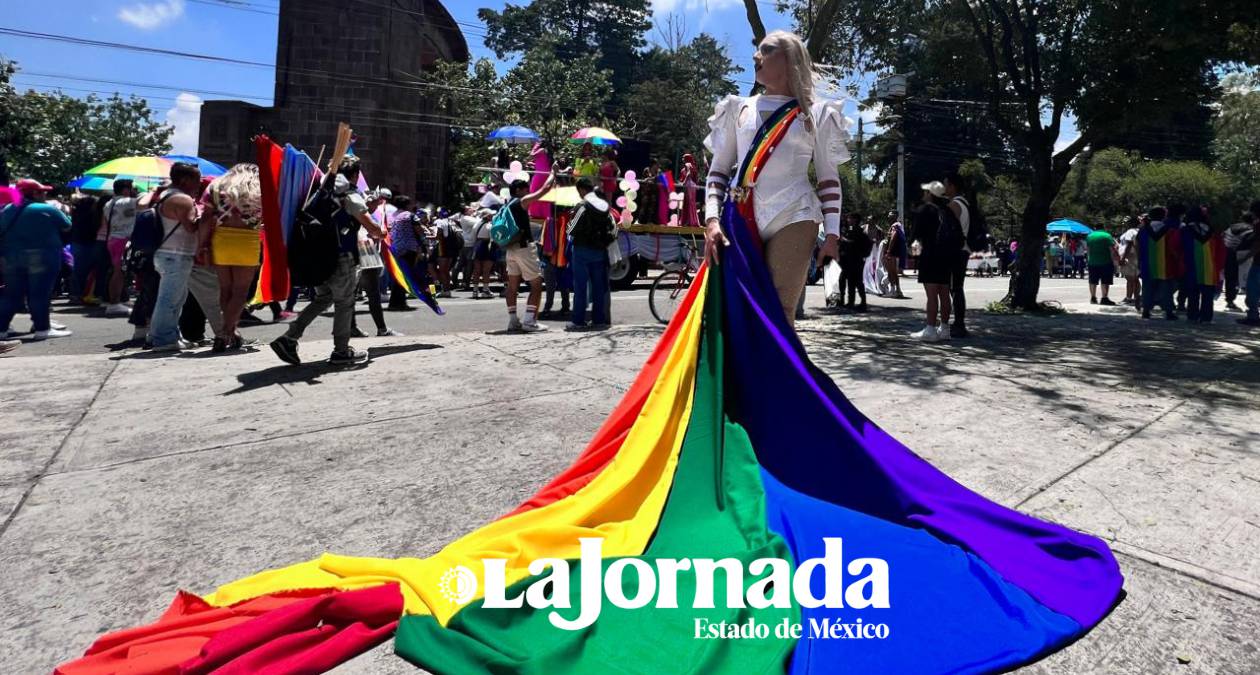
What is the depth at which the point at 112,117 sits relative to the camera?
56.7m

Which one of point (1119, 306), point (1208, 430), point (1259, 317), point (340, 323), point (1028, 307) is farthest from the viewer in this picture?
point (1119, 306)

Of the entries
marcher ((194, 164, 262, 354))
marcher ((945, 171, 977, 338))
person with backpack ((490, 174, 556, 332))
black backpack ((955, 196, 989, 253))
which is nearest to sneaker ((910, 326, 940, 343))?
marcher ((945, 171, 977, 338))

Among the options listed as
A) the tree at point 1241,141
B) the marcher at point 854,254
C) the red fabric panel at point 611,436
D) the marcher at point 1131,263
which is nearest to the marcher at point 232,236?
the red fabric panel at point 611,436

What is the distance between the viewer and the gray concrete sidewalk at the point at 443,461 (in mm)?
2408

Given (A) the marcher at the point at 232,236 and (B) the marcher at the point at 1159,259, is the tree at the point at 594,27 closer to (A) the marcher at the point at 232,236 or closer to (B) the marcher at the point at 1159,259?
(B) the marcher at the point at 1159,259

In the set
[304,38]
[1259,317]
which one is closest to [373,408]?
[1259,317]

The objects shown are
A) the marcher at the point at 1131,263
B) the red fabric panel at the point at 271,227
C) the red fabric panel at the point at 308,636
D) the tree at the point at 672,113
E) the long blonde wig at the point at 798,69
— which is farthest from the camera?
the tree at the point at 672,113

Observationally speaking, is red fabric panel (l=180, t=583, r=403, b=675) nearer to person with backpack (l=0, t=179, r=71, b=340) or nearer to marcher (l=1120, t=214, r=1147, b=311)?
person with backpack (l=0, t=179, r=71, b=340)

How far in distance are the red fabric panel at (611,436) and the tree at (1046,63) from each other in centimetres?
904

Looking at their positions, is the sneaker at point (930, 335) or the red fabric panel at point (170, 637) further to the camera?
the sneaker at point (930, 335)

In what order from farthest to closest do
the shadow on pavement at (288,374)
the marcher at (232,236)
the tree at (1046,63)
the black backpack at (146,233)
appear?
the tree at (1046,63), the black backpack at (146,233), the marcher at (232,236), the shadow on pavement at (288,374)

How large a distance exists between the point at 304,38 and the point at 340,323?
85.0ft

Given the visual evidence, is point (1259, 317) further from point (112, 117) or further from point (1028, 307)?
point (112, 117)

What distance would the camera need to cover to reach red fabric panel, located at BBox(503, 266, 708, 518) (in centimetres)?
287
